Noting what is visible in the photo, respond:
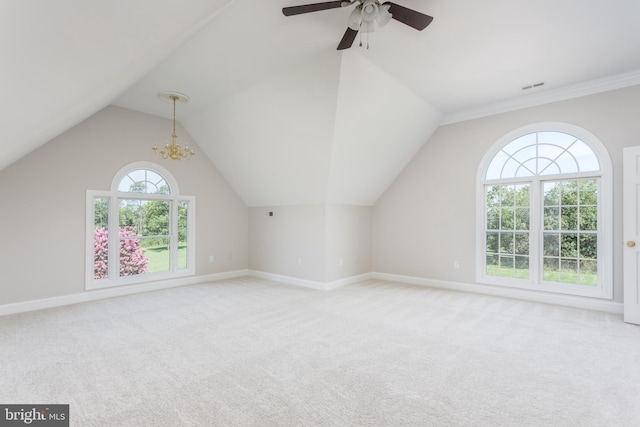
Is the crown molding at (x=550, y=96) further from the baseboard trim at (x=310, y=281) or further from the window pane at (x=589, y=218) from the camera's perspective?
the baseboard trim at (x=310, y=281)

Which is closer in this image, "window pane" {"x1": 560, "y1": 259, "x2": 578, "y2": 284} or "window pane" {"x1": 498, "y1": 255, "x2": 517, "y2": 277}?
"window pane" {"x1": 560, "y1": 259, "x2": 578, "y2": 284}

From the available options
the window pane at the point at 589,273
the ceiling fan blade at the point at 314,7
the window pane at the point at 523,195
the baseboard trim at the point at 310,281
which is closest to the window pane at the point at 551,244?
the window pane at the point at 589,273

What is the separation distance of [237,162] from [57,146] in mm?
2611

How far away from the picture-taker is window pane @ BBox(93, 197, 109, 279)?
488cm

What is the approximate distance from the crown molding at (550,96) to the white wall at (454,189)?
0.24 ft

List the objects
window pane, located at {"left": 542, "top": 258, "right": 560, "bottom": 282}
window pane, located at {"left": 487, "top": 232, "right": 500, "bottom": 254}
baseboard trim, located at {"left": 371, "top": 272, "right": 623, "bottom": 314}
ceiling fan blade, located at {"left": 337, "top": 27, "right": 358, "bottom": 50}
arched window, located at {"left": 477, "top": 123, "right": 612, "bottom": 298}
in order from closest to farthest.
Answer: ceiling fan blade, located at {"left": 337, "top": 27, "right": 358, "bottom": 50} < baseboard trim, located at {"left": 371, "top": 272, "right": 623, "bottom": 314} < arched window, located at {"left": 477, "top": 123, "right": 612, "bottom": 298} < window pane, located at {"left": 542, "top": 258, "right": 560, "bottom": 282} < window pane, located at {"left": 487, "top": 232, "right": 500, "bottom": 254}

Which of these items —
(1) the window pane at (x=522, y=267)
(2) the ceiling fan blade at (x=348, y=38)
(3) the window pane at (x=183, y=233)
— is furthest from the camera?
(3) the window pane at (x=183, y=233)

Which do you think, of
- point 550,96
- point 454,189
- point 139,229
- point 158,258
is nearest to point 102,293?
point 158,258

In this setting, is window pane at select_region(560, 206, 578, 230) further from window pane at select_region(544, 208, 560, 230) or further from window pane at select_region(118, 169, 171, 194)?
window pane at select_region(118, 169, 171, 194)

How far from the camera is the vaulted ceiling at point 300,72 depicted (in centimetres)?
195

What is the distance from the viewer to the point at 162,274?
5625 mm

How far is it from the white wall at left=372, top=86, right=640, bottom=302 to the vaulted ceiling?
0.22 m
